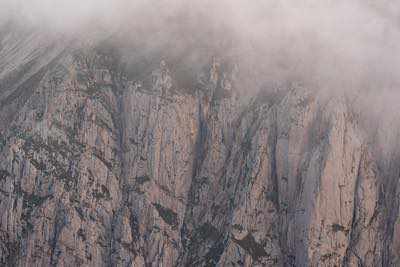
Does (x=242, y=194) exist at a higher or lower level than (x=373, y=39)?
lower

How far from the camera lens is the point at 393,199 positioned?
18700cm

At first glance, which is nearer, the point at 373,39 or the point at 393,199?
the point at 393,199

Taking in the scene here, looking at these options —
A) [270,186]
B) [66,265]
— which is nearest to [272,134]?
[270,186]

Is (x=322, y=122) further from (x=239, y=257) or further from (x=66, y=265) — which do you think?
(x=66, y=265)

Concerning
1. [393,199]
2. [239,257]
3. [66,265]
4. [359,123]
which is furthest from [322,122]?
[66,265]

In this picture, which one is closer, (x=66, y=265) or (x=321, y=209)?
(x=321, y=209)

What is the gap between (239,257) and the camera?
190 meters

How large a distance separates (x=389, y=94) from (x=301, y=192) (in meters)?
29.4

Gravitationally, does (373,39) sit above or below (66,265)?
above

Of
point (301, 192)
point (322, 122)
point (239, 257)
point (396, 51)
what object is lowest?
point (239, 257)

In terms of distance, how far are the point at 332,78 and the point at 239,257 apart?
4510 centimetres

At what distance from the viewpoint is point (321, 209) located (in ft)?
610

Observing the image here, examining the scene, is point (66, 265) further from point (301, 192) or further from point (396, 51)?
point (396, 51)

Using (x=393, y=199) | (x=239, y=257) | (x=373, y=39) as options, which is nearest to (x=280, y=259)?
(x=239, y=257)
